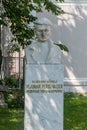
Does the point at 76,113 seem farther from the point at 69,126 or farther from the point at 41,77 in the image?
the point at 41,77

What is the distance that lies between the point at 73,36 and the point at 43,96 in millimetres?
7749

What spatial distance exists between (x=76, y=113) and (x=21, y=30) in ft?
11.3

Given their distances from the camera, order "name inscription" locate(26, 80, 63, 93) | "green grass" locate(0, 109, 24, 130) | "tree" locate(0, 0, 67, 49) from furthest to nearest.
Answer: "green grass" locate(0, 109, 24, 130) < "tree" locate(0, 0, 67, 49) < "name inscription" locate(26, 80, 63, 93)

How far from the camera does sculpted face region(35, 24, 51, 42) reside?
10.4 m

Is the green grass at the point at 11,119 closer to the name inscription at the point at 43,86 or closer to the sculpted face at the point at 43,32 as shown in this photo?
the name inscription at the point at 43,86

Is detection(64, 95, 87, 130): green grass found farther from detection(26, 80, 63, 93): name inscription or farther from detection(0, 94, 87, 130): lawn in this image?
detection(26, 80, 63, 93): name inscription

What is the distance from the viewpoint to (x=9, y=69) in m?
17.8

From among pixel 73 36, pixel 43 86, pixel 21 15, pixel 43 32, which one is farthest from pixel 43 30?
pixel 73 36

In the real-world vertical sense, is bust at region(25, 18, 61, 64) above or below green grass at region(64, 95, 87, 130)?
above

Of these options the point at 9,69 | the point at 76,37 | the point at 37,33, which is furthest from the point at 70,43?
the point at 37,33

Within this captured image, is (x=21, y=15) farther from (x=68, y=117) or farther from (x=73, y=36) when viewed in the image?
(x=73, y=36)

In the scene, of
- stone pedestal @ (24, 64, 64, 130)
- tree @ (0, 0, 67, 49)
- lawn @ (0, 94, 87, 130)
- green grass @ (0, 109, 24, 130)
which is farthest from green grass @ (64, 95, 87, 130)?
tree @ (0, 0, 67, 49)

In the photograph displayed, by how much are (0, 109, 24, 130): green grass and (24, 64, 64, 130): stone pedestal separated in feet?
5.60

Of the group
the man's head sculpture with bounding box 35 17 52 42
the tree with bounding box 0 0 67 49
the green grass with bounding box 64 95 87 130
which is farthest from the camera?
the green grass with bounding box 64 95 87 130
